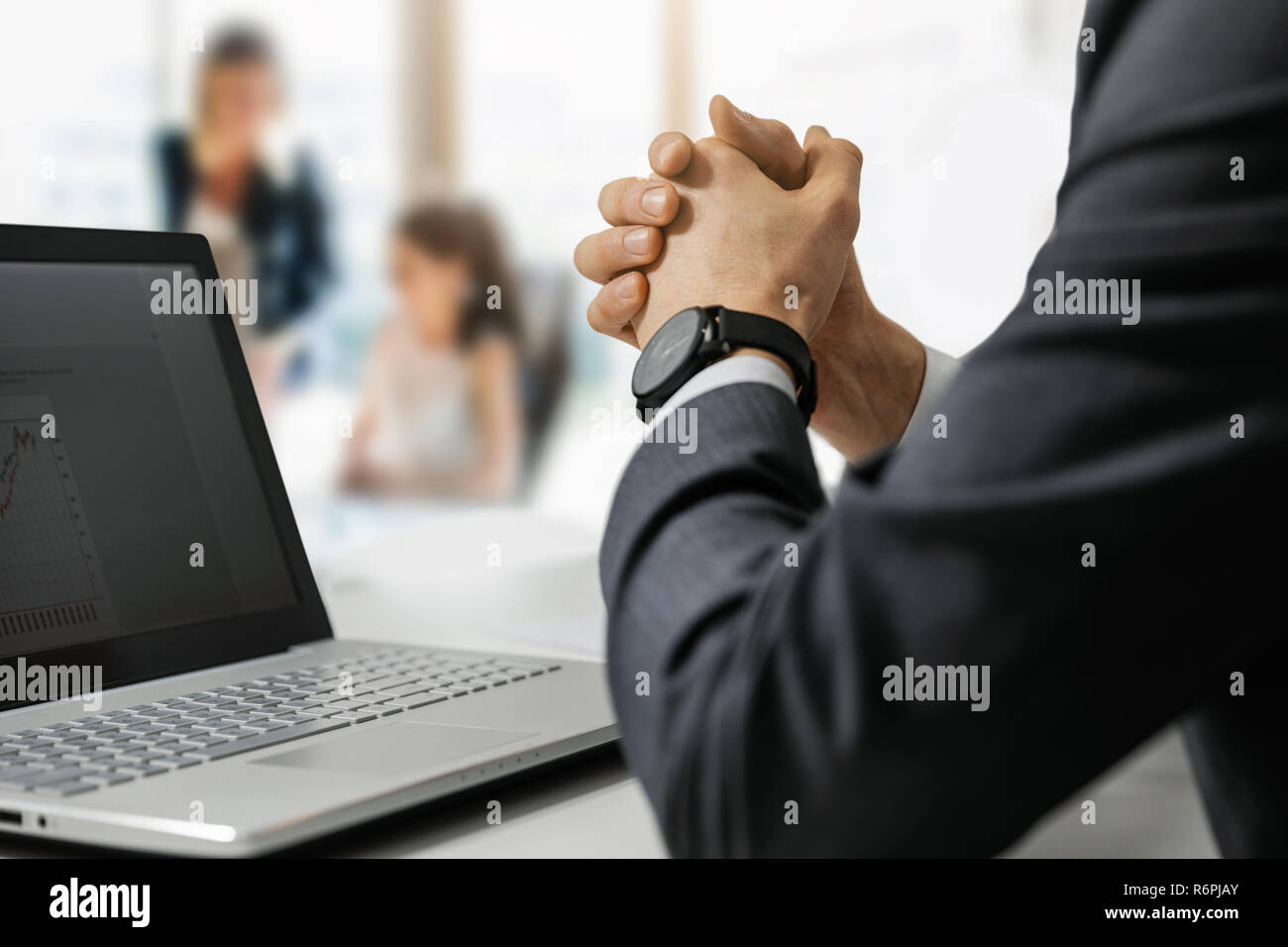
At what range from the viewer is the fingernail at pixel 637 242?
59 centimetres

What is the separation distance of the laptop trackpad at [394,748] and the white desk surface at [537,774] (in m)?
0.02

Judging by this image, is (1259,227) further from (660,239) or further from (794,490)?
(660,239)

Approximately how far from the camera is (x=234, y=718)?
546 mm

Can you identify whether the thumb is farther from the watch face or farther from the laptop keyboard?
the laptop keyboard

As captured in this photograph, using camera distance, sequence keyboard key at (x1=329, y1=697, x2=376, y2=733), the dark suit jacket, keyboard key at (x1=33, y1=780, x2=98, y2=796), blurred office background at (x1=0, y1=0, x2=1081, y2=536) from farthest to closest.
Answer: blurred office background at (x1=0, y1=0, x2=1081, y2=536) < keyboard key at (x1=329, y1=697, x2=376, y2=733) < keyboard key at (x1=33, y1=780, x2=98, y2=796) < the dark suit jacket

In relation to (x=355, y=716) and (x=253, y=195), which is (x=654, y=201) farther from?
(x=253, y=195)

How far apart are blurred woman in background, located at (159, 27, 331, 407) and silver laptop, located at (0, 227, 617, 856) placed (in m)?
3.08

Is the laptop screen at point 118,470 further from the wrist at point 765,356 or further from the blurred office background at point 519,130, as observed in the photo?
the blurred office background at point 519,130

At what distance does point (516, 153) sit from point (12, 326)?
373cm

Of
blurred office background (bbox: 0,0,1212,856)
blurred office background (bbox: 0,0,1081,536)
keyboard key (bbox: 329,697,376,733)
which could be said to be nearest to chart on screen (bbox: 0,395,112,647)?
keyboard key (bbox: 329,697,376,733)

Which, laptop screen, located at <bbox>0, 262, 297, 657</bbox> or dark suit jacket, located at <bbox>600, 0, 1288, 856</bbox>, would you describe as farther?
laptop screen, located at <bbox>0, 262, 297, 657</bbox>

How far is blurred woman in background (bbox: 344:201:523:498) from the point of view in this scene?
3738 millimetres

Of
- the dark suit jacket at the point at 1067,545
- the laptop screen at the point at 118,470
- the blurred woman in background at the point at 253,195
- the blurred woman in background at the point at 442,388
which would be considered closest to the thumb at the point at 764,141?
the dark suit jacket at the point at 1067,545
